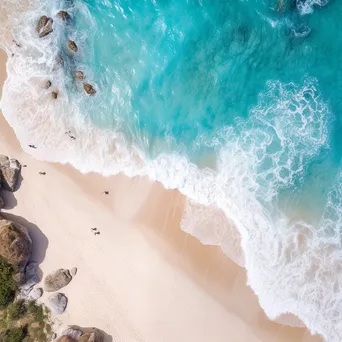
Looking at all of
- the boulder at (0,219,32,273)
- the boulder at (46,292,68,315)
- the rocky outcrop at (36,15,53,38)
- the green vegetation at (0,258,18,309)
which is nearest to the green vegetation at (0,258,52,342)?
the green vegetation at (0,258,18,309)

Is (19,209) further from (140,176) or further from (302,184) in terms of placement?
(302,184)

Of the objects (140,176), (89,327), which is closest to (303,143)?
(140,176)

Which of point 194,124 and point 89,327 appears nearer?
point 89,327

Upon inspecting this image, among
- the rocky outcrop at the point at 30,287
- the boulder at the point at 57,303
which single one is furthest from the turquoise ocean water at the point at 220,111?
the boulder at the point at 57,303

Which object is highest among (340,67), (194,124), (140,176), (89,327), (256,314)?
(340,67)

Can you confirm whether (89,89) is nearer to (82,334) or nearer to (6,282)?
(6,282)

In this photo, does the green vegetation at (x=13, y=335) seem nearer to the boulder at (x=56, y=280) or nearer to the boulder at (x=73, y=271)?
the boulder at (x=56, y=280)

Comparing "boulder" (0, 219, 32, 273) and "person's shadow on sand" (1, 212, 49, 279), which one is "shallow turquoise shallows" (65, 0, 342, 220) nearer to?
"person's shadow on sand" (1, 212, 49, 279)

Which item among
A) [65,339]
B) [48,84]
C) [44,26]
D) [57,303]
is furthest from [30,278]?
[44,26]
